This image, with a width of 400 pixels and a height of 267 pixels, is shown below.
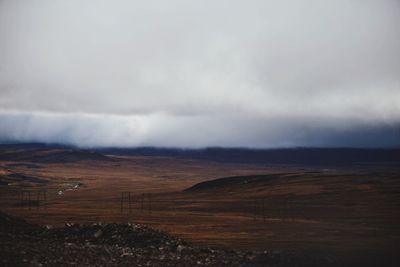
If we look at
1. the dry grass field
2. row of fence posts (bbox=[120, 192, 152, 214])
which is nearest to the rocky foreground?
the dry grass field

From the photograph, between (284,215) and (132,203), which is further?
(132,203)

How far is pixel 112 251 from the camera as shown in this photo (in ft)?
98.3

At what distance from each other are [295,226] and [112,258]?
114 ft

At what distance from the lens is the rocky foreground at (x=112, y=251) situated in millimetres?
24953

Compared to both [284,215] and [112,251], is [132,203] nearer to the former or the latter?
[284,215]

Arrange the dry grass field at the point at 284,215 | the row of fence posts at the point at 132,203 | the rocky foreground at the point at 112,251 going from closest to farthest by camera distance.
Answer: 1. the rocky foreground at the point at 112,251
2. the dry grass field at the point at 284,215
3. the row of fence posts at the point at 132,203

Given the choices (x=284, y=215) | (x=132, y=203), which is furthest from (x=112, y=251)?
(x=132, y=203)

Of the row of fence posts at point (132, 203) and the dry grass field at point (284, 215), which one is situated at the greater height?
the dry grass field at point (284, 215)

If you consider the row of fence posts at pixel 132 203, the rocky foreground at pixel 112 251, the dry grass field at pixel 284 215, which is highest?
the rocky foreground at pixel 112 251

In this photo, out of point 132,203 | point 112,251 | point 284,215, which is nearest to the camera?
point 112,251

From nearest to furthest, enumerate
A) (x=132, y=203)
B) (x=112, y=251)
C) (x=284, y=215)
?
(x=112, y=251)
(x=284, y=215)
(x=132, y=203)

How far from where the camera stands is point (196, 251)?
32.3m

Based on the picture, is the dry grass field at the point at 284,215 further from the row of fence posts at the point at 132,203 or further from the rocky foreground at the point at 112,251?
the rocky foreground at the point at 112,251

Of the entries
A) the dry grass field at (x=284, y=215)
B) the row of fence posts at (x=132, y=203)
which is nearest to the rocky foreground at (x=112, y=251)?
the dry grass field at (x=284, y=215)
